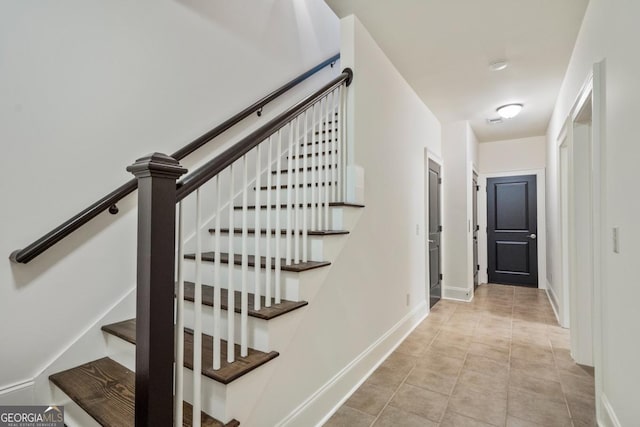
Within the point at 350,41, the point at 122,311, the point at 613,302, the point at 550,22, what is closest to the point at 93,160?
the point at 122,311

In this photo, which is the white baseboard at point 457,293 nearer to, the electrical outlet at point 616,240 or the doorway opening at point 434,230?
the doorway opening at point 434,230

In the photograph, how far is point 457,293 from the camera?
471cm

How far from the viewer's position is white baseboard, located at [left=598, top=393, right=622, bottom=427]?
158 centimetres

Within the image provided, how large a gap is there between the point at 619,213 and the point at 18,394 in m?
3.11

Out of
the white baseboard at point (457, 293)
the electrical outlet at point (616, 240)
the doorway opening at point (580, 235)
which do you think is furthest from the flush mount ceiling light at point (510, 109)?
the electrical outlet at point (616, 240)

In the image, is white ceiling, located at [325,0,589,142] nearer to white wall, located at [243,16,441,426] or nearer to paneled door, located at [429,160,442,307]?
white wall, located at [243,16,441,426]

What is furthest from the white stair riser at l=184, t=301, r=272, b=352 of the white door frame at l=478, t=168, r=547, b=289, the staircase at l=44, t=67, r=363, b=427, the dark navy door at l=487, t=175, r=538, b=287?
the dark navy door at l=487, t=175, r=538, b=287

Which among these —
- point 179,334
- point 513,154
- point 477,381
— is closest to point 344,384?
point 477,381

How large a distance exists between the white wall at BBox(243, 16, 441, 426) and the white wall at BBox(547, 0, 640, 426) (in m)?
1.42

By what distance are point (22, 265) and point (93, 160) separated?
657 mm

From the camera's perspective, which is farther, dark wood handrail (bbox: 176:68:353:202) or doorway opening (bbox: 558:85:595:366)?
doorway opening (bbox: 558:85:595:366)

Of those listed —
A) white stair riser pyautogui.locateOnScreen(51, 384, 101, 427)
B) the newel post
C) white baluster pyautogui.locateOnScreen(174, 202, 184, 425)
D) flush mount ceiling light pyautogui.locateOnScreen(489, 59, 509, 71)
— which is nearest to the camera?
the newel post

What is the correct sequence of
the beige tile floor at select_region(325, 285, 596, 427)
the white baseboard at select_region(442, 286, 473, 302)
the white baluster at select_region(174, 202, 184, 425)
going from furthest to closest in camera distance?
the white baseboard at select_region(442, 286, 473, 302), the beige tile floor at select_region(325, 285, 596, 427), the white baluster at select_region(174, 202, 184, 425)

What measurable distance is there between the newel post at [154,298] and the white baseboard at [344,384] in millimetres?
817
